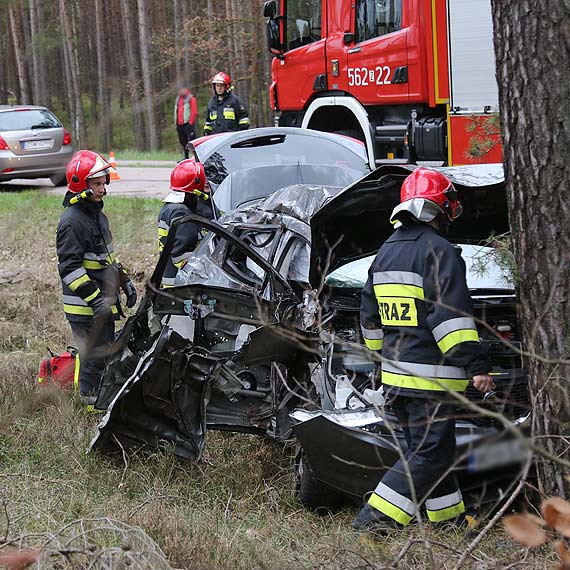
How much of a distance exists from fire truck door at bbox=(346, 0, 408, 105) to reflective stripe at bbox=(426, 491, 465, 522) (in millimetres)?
6152

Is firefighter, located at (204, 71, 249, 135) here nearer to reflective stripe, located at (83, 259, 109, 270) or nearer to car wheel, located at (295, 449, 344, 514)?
reflective stripe, located at (83, 259, 109, 270)

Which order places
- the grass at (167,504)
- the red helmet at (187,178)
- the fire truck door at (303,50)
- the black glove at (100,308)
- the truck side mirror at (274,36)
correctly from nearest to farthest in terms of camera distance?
the grass at (167,504), the black glove at (100,308), the red helmet at (187,178), the fire truck door at (303,50), the truck side mirror at (274,36)

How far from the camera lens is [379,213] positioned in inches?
198

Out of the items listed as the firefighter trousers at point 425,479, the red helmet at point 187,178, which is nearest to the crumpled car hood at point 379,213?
the firefighter trousers at point 425,479

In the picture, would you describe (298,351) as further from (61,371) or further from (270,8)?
(270,8)

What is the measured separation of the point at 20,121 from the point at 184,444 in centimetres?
1295

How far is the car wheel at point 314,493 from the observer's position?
4531 mm

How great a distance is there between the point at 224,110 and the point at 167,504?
32.0 feet

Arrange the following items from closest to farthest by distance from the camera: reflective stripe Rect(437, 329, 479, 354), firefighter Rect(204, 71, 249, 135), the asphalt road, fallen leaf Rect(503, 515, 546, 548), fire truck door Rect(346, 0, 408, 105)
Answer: fallen leaf Rect(503, 515, 546, 548) < reflective stripe Rect(437, 329, 479, 354) < fire truck door Rect(346, 0, 408, 105) < firefighter Rect(204, 71, 249, 135) < the asphalt road

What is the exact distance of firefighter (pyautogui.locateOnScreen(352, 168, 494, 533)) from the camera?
3973 mm

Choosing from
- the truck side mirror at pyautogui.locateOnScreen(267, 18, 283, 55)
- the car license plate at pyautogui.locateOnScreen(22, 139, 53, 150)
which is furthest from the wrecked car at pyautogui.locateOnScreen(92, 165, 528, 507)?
the car license plate at pyautogui.locateOnScreen(22, 139, 53, 150)

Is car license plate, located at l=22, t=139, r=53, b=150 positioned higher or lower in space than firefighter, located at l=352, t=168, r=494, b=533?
higher

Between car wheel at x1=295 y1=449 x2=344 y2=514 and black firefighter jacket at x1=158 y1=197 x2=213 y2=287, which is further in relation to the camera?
black firefighter jacket at x1=158 y1=197 x2=213 y2=287

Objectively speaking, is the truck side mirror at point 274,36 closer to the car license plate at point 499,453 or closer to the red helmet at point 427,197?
the red helmet at point 427,197
